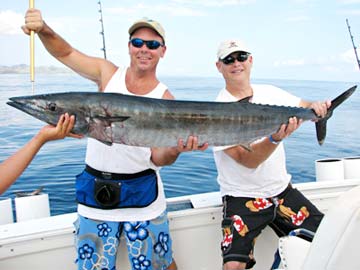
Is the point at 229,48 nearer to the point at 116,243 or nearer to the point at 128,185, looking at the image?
the point at 128,185

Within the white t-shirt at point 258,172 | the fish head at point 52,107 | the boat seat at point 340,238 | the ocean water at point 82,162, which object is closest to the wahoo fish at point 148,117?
the fish head at point 52,107

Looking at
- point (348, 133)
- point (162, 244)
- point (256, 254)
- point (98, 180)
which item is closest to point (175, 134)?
point (98, 180)

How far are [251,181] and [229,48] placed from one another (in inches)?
33.0

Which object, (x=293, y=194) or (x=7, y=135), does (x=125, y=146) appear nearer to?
(x=293, y=194)

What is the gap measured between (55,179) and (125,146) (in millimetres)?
6094

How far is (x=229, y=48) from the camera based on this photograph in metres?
2.62

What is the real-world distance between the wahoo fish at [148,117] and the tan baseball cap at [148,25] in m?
0.42

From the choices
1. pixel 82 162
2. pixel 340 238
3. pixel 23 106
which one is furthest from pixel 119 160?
pixel 82 162

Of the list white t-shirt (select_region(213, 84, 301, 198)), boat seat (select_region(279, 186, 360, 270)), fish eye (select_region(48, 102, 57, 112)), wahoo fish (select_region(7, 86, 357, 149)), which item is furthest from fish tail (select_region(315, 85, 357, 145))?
fish eye (select_region(48, 102, 57, 112))

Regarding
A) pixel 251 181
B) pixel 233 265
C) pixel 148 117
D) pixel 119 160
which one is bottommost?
pixel 233 265

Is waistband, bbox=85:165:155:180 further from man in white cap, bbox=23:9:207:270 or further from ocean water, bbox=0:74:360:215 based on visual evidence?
ocean water, bbox=0:74:360:215

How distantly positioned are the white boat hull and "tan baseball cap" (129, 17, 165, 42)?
1218 mm

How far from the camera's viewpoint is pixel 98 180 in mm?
2357

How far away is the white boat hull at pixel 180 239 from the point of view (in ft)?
8.30
